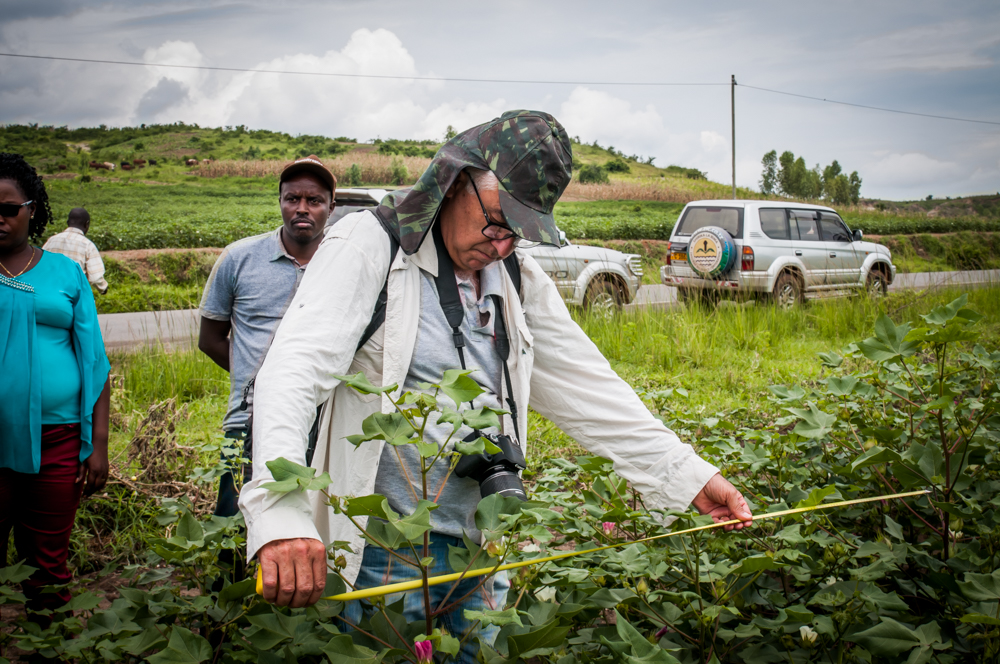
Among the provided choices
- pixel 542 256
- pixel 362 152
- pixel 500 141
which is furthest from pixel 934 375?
pixel 362 152

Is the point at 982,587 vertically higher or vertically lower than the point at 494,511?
lower

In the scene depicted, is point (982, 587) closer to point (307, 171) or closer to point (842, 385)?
point (842, 385)

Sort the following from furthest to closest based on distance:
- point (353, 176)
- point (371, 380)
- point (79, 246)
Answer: point (353, 176) < point (79, 246) < point (371, 380)

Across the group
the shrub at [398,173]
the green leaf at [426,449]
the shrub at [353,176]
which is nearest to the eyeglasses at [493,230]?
the green leaf at [426,449]

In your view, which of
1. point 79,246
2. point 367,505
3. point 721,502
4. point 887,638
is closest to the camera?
point 367,505

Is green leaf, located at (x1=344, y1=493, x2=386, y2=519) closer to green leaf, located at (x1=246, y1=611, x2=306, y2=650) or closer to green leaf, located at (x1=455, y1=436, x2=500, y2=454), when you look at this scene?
green leaf, located at (x1=455, y1=436, x2=500, y2=454)

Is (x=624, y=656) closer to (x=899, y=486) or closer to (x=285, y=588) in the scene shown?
(x=285, y=588)

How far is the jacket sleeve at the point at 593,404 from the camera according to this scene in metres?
1.81

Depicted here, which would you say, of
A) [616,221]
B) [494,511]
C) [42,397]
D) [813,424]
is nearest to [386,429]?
[494,511]

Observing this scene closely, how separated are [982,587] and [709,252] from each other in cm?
865

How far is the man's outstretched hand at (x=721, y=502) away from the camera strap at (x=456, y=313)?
1.59ft

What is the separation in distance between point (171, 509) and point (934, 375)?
2.49m

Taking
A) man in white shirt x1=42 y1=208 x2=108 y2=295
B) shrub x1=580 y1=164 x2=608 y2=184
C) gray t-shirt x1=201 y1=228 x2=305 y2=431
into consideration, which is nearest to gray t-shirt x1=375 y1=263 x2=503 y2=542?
gray t-shirt x1=201 y1=228 x2=305 y2=431

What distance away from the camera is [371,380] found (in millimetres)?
1600
